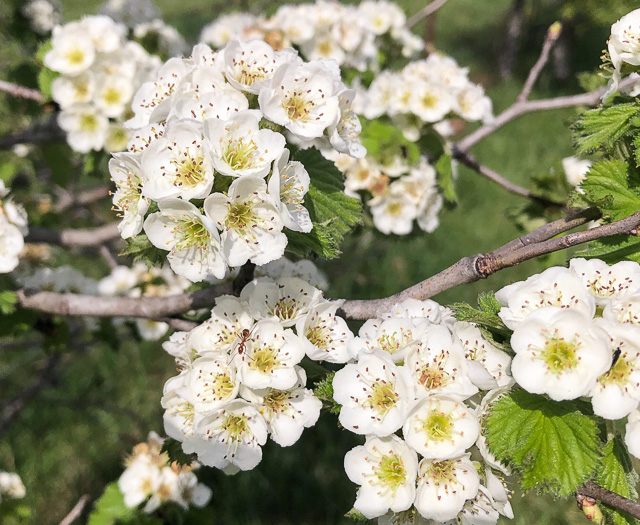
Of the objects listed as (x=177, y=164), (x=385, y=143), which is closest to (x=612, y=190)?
(x=177, y=164)

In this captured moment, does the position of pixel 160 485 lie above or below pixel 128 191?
below

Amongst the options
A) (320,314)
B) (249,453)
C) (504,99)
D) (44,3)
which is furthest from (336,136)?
(504,99)

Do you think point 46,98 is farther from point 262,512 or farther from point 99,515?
point 262,512

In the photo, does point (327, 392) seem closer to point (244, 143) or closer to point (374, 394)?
point (374, 394)

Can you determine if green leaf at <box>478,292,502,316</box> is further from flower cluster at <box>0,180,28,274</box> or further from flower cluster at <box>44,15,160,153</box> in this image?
flower cluster at <box>44,15,160,153</box>

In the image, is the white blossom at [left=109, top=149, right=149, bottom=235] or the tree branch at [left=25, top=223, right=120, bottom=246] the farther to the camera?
the tree branch at [left=25, top=223, right=120, bottom=246]

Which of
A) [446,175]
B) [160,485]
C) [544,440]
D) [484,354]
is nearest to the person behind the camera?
[544,440]

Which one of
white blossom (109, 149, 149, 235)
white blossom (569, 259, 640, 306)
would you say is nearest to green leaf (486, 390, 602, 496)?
white blossom (569, 259, 640, 306)
